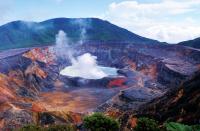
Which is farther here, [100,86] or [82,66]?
[82,66]

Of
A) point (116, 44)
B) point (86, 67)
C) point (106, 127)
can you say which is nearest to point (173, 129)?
point (106, 127)

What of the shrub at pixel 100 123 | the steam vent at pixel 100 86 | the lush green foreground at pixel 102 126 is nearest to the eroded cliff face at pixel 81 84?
the steam vent at pixel 100 86

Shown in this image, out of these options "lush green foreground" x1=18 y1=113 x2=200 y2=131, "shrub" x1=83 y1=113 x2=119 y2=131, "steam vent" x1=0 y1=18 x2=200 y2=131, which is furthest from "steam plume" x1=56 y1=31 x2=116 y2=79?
"lush green foreground" x1=18 y1=113 x2=200 y2=131

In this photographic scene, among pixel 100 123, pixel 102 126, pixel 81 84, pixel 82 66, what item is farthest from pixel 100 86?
pixel 100 123

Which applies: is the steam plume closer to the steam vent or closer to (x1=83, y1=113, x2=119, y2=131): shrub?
the steam vent

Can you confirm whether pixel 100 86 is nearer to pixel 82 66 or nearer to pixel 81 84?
pixel 81 84

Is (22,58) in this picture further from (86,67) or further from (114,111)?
(114,111)

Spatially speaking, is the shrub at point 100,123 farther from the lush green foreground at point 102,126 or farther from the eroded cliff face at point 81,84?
the eroded cliff face at point 81,84

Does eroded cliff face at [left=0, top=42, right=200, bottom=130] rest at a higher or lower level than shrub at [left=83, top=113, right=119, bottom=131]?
lower
